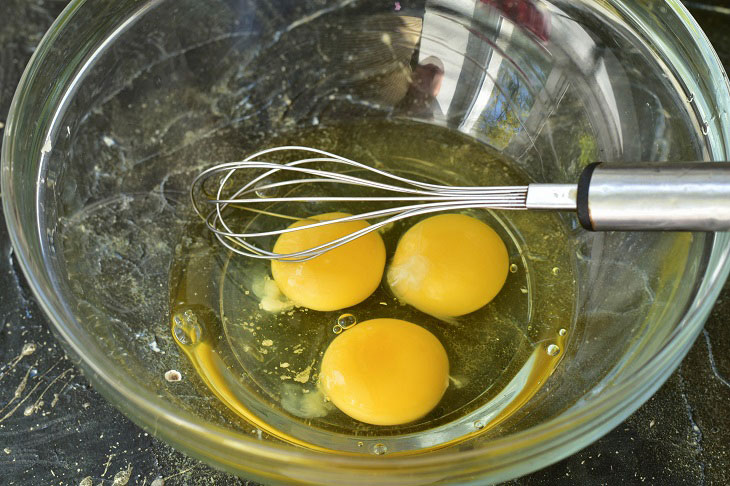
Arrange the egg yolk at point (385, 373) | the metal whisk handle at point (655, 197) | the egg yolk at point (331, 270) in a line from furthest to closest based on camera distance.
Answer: the egg yolk at point (331, 270) → the egg yolk at point (385, 373) → the metal whisk handle at point (655, 197)

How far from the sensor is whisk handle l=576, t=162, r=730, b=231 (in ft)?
2.56

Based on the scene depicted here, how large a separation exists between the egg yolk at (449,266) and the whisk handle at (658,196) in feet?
0.84

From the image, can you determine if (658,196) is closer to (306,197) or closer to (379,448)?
(379,448)

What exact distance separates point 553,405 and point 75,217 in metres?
0.77

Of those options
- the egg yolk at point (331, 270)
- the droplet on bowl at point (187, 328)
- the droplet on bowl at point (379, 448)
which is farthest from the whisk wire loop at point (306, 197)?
the droplet on bowl at point (379, 448)

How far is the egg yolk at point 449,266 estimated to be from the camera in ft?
3.48

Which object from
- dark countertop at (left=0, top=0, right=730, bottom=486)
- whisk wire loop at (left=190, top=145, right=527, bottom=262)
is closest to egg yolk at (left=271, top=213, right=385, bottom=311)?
whisk wire loop at (left=190, top=145, right=527, bottom=262)

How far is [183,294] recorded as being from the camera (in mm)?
1144

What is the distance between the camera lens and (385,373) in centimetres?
98

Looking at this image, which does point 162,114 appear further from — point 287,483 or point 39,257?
point 287,483

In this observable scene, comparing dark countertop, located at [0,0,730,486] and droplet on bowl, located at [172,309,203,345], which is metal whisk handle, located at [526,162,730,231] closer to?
dark countertop, located at [0,0,730,486]

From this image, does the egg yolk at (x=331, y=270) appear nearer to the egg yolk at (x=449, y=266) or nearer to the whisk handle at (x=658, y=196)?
the egg yolk at (x=449, y=266)

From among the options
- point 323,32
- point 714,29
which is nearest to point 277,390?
point 323,32

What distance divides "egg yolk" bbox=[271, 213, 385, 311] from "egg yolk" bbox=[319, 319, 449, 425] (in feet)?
0.24
